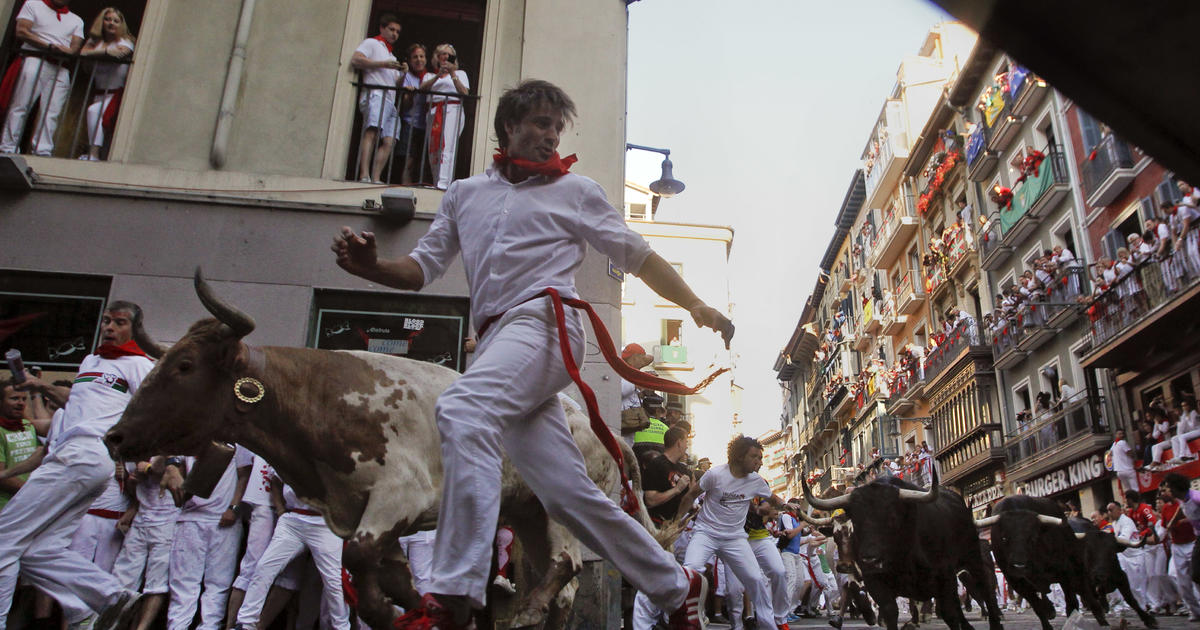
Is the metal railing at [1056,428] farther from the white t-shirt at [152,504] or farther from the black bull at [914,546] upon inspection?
the white t-shirt at [152,504]

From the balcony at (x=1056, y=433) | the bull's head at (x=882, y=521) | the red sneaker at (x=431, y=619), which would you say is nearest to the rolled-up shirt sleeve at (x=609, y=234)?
the red sneaker at (x=431, y=619)

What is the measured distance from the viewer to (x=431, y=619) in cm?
271

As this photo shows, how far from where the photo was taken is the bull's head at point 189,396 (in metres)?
4.33

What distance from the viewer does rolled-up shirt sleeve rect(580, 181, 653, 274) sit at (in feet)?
11.4

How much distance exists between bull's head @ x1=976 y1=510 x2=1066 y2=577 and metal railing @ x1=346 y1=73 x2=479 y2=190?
25.1ft

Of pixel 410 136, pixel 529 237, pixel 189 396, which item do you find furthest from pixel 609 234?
pixel 410 136

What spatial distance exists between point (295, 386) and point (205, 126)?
637cm

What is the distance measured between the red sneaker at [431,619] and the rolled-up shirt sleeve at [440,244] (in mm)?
1489

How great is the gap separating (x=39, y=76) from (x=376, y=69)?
3.79m

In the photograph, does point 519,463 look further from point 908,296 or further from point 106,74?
point 908,296

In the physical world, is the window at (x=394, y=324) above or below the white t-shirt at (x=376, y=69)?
below

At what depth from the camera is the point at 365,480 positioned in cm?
449

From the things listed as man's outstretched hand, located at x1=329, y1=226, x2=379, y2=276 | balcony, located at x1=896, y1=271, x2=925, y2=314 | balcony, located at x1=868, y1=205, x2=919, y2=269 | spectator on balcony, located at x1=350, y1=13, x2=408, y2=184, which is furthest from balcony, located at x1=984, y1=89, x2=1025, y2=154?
man's outstretched hand, located at x1=329, y1=226, x2=379, y2=276

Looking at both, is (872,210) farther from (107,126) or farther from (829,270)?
(107,126)
